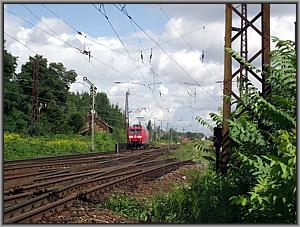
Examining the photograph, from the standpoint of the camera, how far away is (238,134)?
6.50 m

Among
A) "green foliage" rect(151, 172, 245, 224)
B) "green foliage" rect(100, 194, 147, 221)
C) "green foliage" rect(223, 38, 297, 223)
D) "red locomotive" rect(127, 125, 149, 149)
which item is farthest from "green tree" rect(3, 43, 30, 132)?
"green foliage" rect(223, 38, 297, 223)

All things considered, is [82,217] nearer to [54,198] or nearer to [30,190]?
[54,198]

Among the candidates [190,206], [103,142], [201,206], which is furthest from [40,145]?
[201,206]

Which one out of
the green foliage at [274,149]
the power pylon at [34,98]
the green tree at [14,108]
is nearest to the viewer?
Answer: the green foliage at [274,149]

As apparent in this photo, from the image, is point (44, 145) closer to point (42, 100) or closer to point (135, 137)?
point (42, 100)

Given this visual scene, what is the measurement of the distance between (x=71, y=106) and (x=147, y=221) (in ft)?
152

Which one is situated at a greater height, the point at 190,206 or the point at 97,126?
the point at 97,126

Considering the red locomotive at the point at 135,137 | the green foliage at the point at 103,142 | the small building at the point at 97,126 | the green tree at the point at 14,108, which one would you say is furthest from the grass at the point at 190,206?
the small building at the point at 97,126

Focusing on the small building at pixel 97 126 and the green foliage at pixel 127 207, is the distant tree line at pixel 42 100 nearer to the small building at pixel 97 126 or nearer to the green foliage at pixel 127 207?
the small building at pixel 97 126

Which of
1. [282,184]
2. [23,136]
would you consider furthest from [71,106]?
[282,184]

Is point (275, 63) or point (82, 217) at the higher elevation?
point (275, 63)

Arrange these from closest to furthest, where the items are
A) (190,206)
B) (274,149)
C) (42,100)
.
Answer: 1. (274,149)
2. (190,206)
3. (42,100)

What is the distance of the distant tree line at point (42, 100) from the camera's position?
36938 mm

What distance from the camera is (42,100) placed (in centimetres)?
4612
